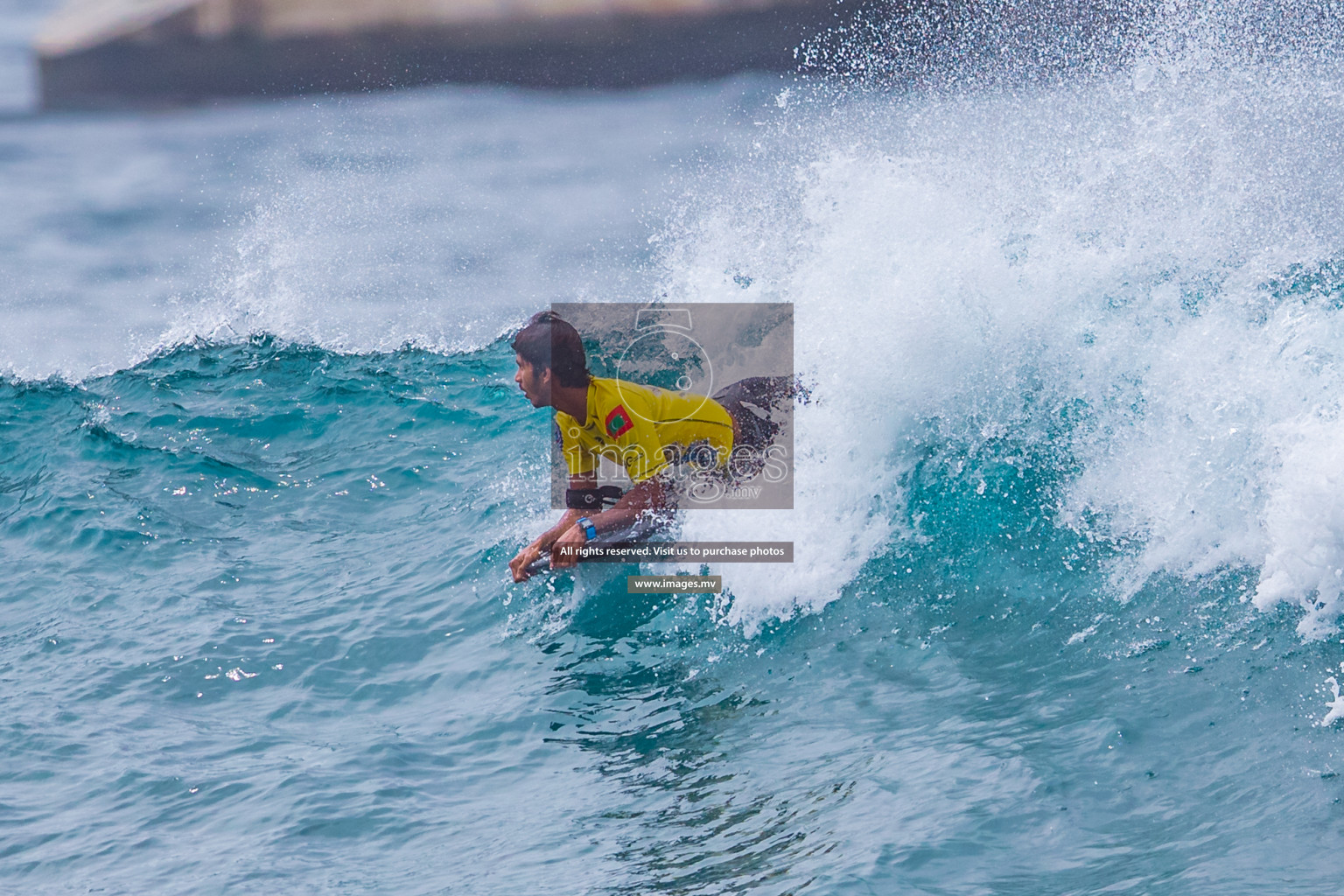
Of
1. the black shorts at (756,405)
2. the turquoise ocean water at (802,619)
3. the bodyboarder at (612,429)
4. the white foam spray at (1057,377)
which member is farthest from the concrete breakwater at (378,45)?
the bodyboarder at (612,429)

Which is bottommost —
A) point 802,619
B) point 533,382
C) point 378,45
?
point 802,619

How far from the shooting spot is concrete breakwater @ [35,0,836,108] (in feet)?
57.5

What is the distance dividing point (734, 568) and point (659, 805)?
4.53 feet

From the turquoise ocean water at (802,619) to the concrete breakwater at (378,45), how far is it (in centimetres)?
999

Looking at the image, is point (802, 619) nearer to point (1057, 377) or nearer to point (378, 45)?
point (1057, 377)

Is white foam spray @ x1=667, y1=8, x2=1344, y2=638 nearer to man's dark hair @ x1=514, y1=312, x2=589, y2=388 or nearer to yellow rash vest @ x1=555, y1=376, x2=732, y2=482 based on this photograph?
yellow rash vest @ x1=555, y1=376, x2=732, y2=482

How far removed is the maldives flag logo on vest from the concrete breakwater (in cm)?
1430

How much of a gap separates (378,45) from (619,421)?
49.6ft

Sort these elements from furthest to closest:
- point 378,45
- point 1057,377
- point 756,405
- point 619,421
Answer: point 378,45 → point 1057,377 → point 756,405 → point 619,421

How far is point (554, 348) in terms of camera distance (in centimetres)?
462

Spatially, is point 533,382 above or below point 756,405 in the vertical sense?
above

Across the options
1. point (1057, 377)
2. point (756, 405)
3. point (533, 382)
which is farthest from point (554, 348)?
point (1057, 377)

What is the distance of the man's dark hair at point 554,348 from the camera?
15.1ft

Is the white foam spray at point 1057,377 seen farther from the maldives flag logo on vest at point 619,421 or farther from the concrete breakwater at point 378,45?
the concrete breakwater at point 378,45
